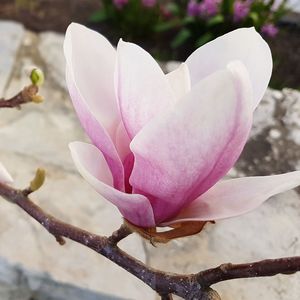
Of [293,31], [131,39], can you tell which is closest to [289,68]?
[293,31]

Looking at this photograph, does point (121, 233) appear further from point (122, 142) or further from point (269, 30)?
point (269, 30)

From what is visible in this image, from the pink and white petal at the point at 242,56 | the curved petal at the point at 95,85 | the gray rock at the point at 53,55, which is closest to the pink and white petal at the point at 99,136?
the curved petal at the point at 95,85

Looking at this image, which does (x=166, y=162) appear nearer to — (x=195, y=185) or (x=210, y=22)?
(x=195, y=185)

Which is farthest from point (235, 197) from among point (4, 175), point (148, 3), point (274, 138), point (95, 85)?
point (148, 3)

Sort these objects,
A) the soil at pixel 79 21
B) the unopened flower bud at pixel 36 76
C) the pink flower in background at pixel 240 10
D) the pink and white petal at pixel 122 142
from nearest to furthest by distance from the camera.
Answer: the pink and white petal at pixel 122 142, the unopened flower bud at pixel 36 76, the pink flower in background at pixel 240 10, the soil at pixel 79 21

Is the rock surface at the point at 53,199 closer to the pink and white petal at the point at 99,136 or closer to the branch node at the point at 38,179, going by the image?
the branch node at the point at 38,179

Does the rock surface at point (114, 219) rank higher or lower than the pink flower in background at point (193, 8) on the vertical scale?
higher
